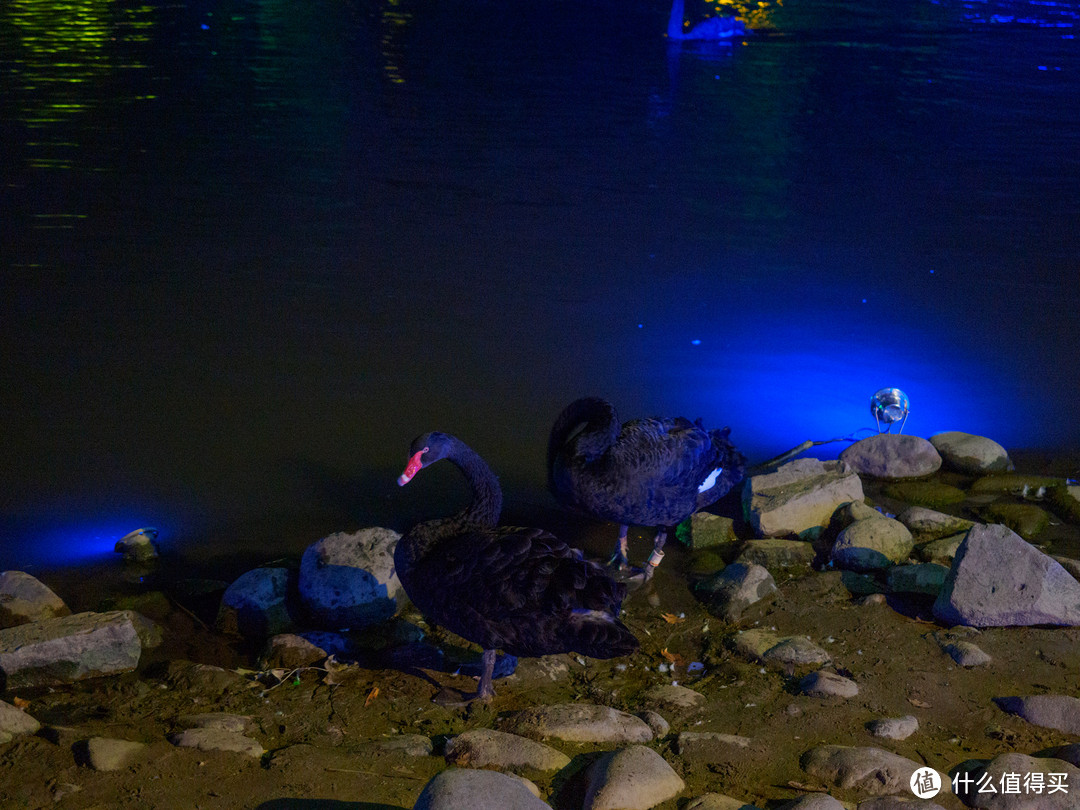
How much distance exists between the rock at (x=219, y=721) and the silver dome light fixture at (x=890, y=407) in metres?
4.99

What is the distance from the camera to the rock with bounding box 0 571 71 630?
486 centimetres

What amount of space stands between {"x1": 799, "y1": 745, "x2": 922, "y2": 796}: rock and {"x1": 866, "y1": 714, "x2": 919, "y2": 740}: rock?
0.17m

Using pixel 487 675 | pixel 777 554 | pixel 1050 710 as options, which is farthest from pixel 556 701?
pixel 1050 710

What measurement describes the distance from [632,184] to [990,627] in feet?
29.4

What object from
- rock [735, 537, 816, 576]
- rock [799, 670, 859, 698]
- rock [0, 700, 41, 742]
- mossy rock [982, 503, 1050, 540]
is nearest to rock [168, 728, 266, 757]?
rock [0, 700, 41, 742]

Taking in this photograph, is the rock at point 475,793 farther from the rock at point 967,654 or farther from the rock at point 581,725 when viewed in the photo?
the rock at point 967,654

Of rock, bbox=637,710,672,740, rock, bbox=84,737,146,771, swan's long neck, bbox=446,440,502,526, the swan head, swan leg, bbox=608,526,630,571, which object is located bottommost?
swan leg, bbox=608,526,630,571

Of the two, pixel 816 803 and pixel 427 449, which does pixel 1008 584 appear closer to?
pixel 816 803

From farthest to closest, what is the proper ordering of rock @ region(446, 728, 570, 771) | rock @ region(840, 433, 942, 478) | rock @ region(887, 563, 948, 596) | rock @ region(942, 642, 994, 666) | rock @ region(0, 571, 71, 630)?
rock @ region(840, 433, 942, 478) → rock @ region(887, 563, 948, 596) → rock @ region(0, 571, 71, 630) → rock @ region(942, 642, 994, 666) → rock @ region(446, 728, 570, 771)

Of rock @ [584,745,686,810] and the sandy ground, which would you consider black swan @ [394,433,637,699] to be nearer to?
the sandy ground

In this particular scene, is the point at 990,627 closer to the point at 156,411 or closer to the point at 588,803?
the point at 588,803

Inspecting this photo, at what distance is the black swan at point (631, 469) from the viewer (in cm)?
523

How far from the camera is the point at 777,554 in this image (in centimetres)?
557

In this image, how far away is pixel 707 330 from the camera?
8.70 m
